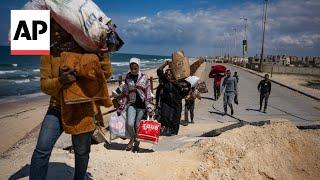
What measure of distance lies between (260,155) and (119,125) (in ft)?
8.86

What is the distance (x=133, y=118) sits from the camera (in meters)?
7.59

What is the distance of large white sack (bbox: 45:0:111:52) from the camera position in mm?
3719

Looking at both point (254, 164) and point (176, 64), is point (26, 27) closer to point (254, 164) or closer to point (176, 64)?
point (254, 164)

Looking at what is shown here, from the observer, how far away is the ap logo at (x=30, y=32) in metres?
3.78

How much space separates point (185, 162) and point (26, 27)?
9.20 ft

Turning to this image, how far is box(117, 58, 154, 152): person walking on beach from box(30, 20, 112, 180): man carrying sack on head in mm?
3491

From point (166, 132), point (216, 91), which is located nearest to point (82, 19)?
point (166, 132)

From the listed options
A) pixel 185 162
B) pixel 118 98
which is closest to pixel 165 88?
pixel 118 98

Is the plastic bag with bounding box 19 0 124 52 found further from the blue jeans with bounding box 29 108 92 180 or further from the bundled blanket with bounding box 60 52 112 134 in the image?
the blue jeans with bounding box 29 108 92 180

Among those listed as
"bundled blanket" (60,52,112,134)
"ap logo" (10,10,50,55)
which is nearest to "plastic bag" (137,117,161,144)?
"ap logo" (10,10,50,55)

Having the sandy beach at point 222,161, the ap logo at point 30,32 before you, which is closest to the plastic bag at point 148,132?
the sandy beach at point 222,161

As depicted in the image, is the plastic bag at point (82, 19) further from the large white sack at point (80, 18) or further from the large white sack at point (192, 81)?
the large white sack at point (192, 81)

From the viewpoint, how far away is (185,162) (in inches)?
232

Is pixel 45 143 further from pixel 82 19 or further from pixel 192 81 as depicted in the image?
pixel 192 81
